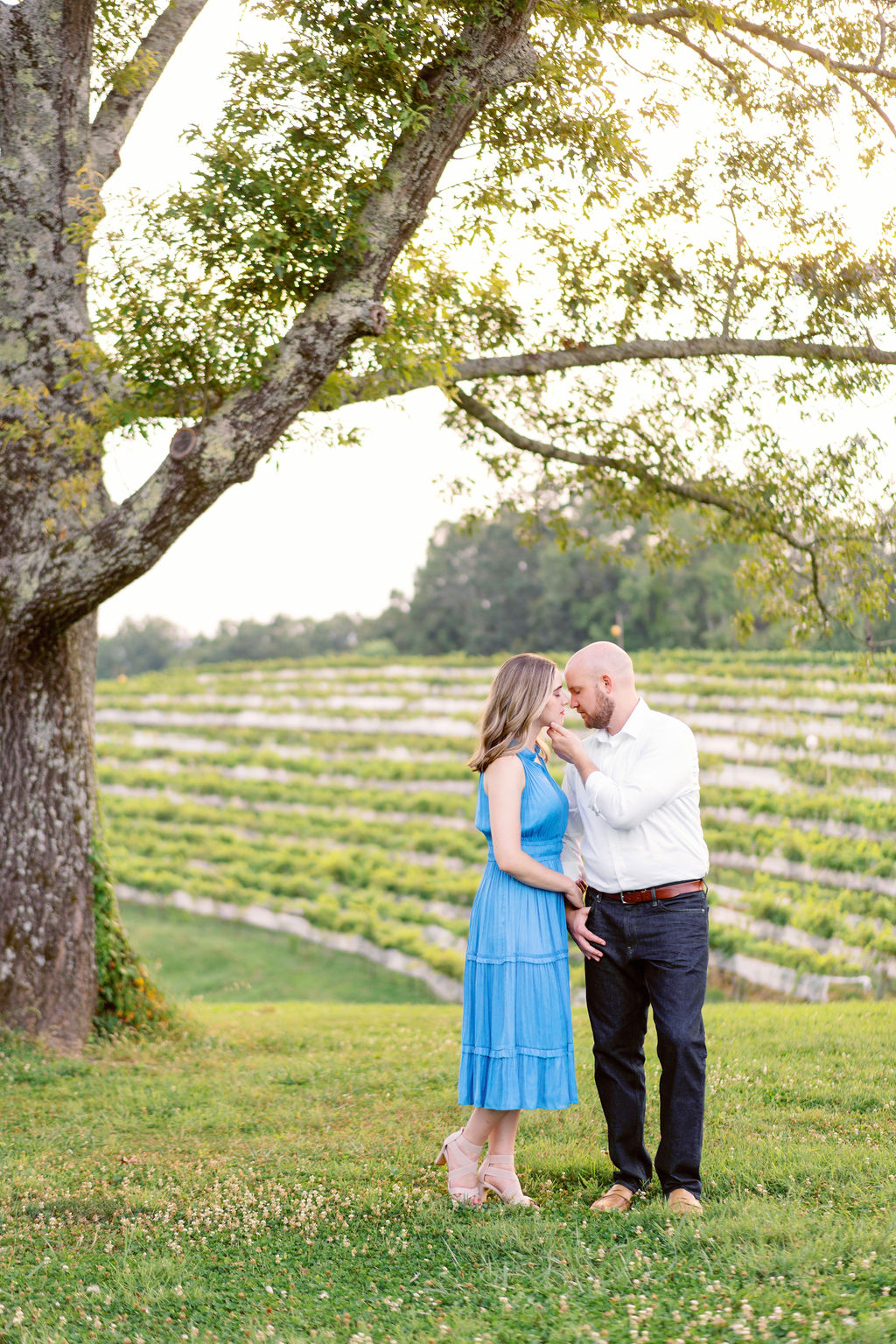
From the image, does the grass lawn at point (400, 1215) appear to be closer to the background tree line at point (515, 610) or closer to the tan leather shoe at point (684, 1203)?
the tan leather shoe at point (684, 1203)

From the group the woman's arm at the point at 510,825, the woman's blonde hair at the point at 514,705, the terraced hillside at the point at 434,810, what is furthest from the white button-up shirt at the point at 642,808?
the terraced hillside at the point at 434,810

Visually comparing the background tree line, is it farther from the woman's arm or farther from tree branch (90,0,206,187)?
the woman's arm

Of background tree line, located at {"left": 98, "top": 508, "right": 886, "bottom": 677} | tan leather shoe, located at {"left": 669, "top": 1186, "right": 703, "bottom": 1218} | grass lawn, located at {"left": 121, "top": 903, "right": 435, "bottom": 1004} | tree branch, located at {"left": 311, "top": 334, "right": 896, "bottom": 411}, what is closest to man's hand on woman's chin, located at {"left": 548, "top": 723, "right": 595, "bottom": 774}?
tan leather shoe, located at {"left": 669, "top": 1186, "right": 703, "bottom": 1218}

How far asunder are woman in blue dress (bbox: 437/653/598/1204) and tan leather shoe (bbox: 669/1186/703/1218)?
1.90 ft

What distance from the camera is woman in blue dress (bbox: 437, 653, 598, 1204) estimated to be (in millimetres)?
4723

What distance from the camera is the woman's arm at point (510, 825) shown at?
4711mm

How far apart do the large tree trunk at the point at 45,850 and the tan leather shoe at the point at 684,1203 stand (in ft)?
17.0

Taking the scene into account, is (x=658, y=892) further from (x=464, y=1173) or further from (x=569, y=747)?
(x=464, y=1173)

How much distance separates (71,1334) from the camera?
3951 millimetres

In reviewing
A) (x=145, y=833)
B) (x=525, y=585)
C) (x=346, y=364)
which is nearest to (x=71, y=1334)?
(x=346, y=364)

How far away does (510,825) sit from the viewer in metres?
4.72

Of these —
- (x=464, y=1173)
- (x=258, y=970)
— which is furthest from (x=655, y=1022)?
(x=258, y=970)

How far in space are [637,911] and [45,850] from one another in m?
5.20

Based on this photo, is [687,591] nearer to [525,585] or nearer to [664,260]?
[525,585]
